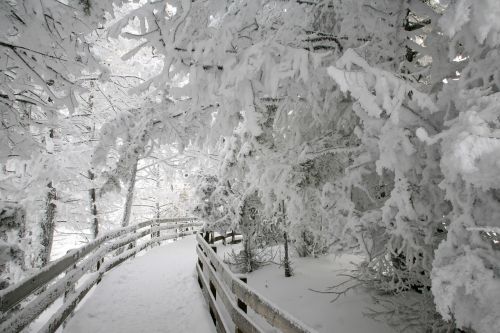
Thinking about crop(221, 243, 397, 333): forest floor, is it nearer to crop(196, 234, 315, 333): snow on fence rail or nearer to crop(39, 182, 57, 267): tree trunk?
crop(196, 234, 315, 333): snow on fence rail

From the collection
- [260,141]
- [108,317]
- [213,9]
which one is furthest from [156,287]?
[213,9]

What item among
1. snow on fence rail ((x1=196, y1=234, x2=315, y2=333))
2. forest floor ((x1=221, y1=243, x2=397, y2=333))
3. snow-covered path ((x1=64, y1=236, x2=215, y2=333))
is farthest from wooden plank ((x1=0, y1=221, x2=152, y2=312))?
forest floor ((x1=221, y1=243, x2=397, y2=333))

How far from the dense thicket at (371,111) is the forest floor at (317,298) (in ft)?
3.21

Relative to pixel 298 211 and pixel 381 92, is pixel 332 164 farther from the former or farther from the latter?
Answer: pixel 381 92

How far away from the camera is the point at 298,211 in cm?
714

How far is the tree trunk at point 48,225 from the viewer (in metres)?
11.6

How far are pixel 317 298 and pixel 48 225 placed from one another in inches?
398

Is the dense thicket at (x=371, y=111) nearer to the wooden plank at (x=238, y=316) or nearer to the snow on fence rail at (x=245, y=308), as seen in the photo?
the snow on fence rail at (x=245, y=308)

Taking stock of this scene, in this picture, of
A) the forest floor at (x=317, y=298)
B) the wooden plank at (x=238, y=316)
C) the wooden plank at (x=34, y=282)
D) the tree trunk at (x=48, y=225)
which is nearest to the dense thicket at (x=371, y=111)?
the forest floor at (x=317, y=298)

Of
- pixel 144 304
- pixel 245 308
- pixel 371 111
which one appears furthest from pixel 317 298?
pixel 371 111

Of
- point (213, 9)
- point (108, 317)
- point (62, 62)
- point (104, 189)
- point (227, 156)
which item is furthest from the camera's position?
point (227, 156)

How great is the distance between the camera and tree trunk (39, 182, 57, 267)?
1159cm

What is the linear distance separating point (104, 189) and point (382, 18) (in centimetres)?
464

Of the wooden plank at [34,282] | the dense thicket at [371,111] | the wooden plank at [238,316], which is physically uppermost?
the dense thicket at [371,111]
